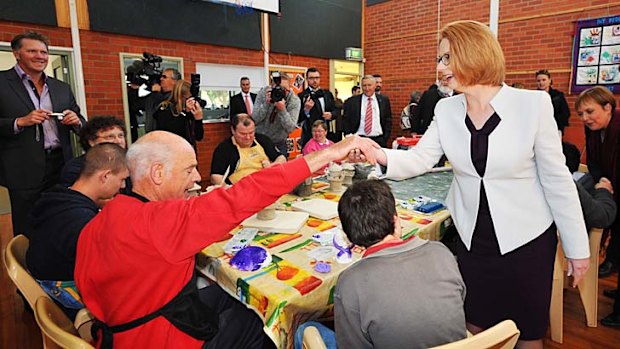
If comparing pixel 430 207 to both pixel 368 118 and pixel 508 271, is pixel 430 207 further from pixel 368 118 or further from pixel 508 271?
pixel 368 118

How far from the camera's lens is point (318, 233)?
1.76 metres

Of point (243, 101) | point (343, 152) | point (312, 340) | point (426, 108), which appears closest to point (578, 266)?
point (343, 152)

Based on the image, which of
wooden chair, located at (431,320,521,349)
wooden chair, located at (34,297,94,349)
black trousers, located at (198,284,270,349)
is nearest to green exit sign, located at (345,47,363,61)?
black trousers, located at (198,284,270,349)

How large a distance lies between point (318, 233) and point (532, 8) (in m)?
6.33

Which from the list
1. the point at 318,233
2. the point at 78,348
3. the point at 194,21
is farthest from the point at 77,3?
the point at 78,348

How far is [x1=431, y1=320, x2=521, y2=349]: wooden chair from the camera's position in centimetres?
82

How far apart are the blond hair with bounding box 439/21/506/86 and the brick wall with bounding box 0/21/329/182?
4.84 meters

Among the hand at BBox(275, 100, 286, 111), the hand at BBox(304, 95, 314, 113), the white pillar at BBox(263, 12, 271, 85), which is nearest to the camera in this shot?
the hand at BBox(275, 100, 286, 111)

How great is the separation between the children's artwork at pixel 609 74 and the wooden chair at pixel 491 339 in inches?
246

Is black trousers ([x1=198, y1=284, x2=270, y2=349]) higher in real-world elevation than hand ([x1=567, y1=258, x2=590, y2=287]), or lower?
lower

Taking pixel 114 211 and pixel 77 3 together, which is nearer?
pixel 114 211

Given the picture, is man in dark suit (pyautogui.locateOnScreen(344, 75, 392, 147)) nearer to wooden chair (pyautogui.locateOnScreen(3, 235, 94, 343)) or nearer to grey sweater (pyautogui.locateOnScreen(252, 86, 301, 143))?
grey sweater (pyautogui.locateOnScreen(252, 86, 301, 143))

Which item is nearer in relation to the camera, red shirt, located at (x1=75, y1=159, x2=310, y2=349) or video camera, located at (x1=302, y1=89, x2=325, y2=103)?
red shirt, located at (x1=75, y1=159, x2=310, y2=349)

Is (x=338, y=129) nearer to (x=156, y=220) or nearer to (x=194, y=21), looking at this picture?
(x=194, y=21)
